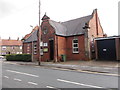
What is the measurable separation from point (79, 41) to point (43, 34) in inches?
294

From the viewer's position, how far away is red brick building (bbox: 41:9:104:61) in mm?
20078

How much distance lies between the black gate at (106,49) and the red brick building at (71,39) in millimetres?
1583

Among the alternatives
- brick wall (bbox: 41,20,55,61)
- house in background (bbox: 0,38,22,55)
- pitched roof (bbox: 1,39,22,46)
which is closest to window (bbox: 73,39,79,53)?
brick wall (bbox: 41,20,55,61)

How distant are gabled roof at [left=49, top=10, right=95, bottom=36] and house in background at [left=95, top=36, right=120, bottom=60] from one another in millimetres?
3699

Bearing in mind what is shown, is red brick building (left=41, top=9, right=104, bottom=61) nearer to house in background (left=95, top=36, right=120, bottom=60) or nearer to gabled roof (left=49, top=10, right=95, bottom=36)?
gabled roof (left=49, top=10, right=95, bottom=36)

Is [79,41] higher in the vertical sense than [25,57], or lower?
higher

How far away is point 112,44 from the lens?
61.4 feet

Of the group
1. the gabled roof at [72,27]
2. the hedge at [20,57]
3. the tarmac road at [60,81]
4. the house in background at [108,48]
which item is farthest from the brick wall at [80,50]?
the tarmac road at [60,81]

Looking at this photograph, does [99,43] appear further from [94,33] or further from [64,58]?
[64,58]

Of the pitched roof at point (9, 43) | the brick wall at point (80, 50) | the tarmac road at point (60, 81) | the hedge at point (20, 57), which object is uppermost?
the pitched roof at point (9, 43)

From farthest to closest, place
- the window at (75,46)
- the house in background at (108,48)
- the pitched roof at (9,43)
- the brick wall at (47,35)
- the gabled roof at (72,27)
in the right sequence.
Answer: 1. the pitched roof at (9,43)
2. the gabled roof at (72,27)
3. the brick wall at (47,35)
4. the window at (75,46)
5. the house in background at (108,48)

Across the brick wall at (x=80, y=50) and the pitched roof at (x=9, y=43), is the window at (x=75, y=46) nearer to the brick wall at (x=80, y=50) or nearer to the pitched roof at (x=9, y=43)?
the brick wall at (x=80, y=50)

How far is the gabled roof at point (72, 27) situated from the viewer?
21694 mm

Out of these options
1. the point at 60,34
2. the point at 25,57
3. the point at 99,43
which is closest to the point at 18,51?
the point at 25,57
